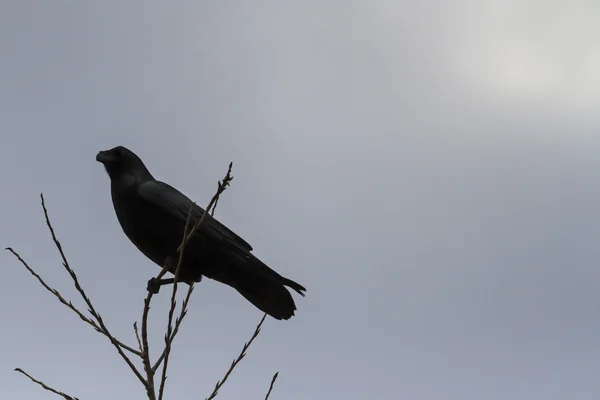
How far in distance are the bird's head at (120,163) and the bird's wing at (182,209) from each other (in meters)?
0.20

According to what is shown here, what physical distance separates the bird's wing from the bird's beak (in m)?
0.35

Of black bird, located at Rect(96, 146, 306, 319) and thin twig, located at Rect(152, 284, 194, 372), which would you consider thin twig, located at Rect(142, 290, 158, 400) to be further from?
black bird, located at Rect(96, 146, 306, 319)

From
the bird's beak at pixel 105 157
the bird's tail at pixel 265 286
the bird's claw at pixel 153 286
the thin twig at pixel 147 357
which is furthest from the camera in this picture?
the bird's beak at pixel 105 157

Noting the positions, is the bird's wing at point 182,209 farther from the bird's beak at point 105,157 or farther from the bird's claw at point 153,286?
the bird's claw at point 153,286

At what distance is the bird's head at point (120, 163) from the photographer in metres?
4.83

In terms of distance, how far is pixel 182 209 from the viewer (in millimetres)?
4594

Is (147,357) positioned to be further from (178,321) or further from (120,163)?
(120,163)

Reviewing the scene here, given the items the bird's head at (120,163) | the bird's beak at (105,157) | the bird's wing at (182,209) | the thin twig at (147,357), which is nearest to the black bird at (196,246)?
the bird's wing at (182,209)

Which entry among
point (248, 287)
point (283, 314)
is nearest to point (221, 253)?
point (248, 287)

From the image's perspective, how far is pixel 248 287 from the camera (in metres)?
4.55

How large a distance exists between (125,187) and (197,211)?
0.57 metres

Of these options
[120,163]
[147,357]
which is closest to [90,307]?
[147,357]

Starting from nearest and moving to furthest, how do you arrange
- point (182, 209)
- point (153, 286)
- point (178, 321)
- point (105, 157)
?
point (178, 321)
point (153, 286)
point (182, 209)
point (105, 157)

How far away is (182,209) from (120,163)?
2.26 ft
